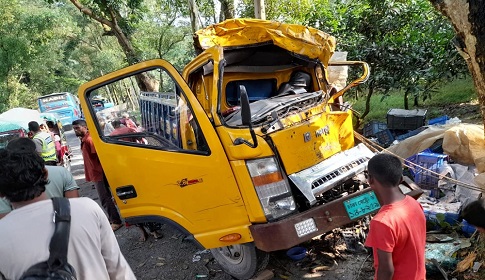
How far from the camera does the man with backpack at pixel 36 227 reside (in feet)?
5.13

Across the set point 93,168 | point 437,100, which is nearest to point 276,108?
point 93,168

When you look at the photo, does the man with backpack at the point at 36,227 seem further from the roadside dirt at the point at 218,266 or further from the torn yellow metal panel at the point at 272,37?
the torn yellow metal panel at the point at 272,37

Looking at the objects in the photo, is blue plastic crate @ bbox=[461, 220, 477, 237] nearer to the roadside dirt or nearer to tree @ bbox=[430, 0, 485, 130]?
the roadside dirt

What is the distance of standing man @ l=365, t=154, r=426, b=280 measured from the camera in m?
1.79

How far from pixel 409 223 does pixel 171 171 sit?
2104 mm

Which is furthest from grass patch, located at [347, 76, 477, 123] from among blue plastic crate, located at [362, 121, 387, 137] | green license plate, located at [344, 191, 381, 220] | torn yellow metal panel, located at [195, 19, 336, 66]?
green license plate, located at [344, 191, 381, 220]

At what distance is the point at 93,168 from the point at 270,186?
→ 3.43m

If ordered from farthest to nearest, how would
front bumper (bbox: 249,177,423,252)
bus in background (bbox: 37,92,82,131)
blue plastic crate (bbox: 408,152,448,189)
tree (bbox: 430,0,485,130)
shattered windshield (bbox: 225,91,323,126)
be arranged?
bus in background (bbox: 37,92,82,131) → blue plastic crate (bbox: 408,152,448,189) → shattered windshield (bbox: 225,91,323,126) → front bumper (bbox: 249,177,423,252) → tree (bbox: 430,0,485,130)

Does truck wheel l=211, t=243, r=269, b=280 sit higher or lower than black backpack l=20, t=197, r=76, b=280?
lower

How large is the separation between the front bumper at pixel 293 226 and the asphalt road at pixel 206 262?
74 centimetres

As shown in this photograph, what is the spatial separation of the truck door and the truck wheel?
0.29 metres

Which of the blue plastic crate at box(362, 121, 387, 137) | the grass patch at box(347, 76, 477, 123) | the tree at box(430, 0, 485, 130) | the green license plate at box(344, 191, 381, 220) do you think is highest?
the tree at box(430, 0, 485, 130)

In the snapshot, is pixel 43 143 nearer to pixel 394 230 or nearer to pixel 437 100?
pixel 394 230

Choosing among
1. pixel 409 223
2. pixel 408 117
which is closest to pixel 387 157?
pixel 409 223
